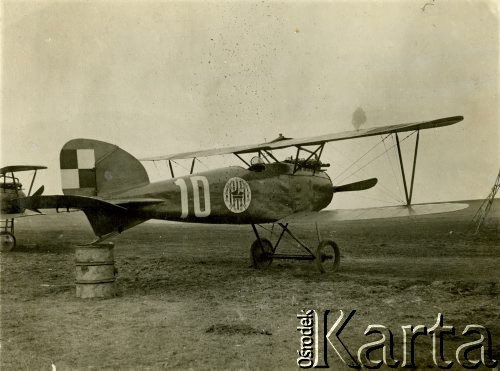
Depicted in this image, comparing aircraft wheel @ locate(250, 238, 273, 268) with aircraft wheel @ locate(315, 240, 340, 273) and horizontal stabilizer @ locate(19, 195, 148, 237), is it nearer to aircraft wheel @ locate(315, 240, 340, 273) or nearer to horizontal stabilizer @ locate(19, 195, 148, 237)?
aircraft wheel @ locate(315, 240, 340, 273)

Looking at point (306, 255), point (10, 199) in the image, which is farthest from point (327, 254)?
point (10, 199)

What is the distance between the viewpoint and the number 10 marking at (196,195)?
8883 millimetres

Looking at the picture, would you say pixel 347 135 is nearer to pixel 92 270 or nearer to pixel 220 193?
pixel 220 193

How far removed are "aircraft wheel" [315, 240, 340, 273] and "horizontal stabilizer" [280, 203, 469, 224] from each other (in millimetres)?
536

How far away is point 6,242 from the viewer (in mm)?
15820

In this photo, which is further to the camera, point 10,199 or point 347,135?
point 10,199

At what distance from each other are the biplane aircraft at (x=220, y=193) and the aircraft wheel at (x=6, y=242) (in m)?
8.36

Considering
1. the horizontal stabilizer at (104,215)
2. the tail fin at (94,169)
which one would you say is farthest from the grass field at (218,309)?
the tail fin at (94,169)

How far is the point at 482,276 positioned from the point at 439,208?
196 cm

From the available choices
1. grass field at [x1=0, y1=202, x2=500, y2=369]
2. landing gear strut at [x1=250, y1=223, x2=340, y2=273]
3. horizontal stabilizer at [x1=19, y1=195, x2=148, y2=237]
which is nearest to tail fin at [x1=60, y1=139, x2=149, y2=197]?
horizontal stabilizer at [x1=19, y1=195, x2=148, y2=237]

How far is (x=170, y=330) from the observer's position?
5449mm

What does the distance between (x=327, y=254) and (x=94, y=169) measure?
16.2ft

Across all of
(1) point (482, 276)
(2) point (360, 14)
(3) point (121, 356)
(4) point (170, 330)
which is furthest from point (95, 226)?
(2) point (360, 14)

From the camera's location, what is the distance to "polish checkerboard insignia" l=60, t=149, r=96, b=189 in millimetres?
7988
